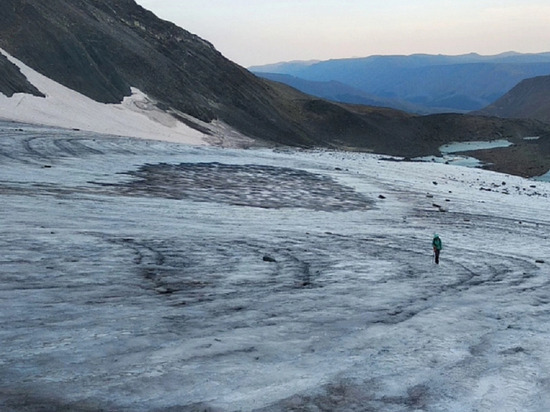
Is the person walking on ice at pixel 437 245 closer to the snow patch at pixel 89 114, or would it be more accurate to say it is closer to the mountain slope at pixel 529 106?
the snow patch at pixel 89 114

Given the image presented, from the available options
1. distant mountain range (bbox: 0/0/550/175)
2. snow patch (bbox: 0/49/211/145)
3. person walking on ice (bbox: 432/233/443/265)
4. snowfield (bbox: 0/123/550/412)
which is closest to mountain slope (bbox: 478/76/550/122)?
distant mountain range (bbox: 0/0/550/175)

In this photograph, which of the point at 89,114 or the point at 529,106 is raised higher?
the point at 529,106

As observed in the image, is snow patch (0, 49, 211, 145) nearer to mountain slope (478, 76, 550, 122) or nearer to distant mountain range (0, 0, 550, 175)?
distant mountain range (0, 0, 550, 175)

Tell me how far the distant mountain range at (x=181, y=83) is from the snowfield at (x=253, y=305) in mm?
31993

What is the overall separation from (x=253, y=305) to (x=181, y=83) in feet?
200

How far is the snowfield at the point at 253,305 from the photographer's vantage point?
5508mm

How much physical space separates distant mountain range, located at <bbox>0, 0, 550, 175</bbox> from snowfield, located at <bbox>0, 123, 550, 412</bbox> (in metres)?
32.0

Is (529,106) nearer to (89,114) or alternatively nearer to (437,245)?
(89,114)

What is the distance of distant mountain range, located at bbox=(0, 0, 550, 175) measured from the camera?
51.2 m

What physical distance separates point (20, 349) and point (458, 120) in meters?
99.6

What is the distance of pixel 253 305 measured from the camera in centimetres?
788

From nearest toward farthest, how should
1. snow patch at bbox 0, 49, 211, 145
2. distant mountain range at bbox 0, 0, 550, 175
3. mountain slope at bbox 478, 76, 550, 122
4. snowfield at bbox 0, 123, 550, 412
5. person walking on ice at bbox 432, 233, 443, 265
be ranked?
snowfield at bbox 0, 123, 550, 412, person walking on ice at bbox 432, 233, 443, 265, snow patch at bbox 0, 49, 211, 145, distant mountain range at bbox 0, 0, 550, 175, mountain slope at bbox 478, 76, 550, 122

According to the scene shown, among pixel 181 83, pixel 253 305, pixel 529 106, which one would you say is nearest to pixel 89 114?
pixel 181 83

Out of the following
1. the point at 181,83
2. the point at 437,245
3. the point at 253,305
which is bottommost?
the point at 253,305
